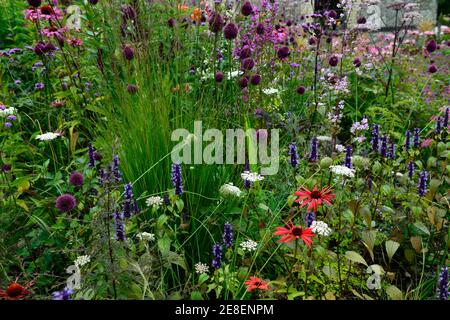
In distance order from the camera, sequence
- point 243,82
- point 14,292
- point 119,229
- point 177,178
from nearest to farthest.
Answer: point 14,292
point 119,229
point 177,178
point 243,82

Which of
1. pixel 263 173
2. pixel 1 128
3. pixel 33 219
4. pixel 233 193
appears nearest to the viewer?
pixel 233 193

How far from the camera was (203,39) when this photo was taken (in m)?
3.17

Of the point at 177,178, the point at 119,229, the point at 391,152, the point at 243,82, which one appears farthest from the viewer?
the point at 243,82

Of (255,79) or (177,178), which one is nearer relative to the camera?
(177,178)

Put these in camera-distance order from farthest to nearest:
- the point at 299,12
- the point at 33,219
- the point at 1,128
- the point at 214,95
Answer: the point at 299,12, the point at 214,95, the point at 1,128, the point at 33,219

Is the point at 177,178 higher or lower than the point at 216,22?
lower

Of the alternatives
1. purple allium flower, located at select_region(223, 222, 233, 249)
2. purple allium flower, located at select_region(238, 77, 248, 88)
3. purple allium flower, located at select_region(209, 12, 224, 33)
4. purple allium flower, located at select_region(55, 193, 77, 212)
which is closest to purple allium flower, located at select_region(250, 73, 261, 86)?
purple allium flower, located at select_region(238, 77, 248, 88)

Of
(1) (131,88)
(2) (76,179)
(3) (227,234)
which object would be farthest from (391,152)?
(2) (76,179)

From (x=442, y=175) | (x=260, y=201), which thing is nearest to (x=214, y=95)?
(x=260, y=201)

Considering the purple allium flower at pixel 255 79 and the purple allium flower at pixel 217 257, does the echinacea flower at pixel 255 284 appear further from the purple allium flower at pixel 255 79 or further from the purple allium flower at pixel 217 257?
the purple allium flower at pixel 255 79

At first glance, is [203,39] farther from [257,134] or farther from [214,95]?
[257,134]

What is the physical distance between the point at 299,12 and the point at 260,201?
6.84m

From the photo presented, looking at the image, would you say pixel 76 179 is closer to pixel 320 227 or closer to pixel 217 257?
pixel 217 257

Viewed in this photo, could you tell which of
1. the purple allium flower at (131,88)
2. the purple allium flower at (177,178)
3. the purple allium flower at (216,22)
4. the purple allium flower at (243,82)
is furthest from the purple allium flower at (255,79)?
the purple allium flower at (177,178)
